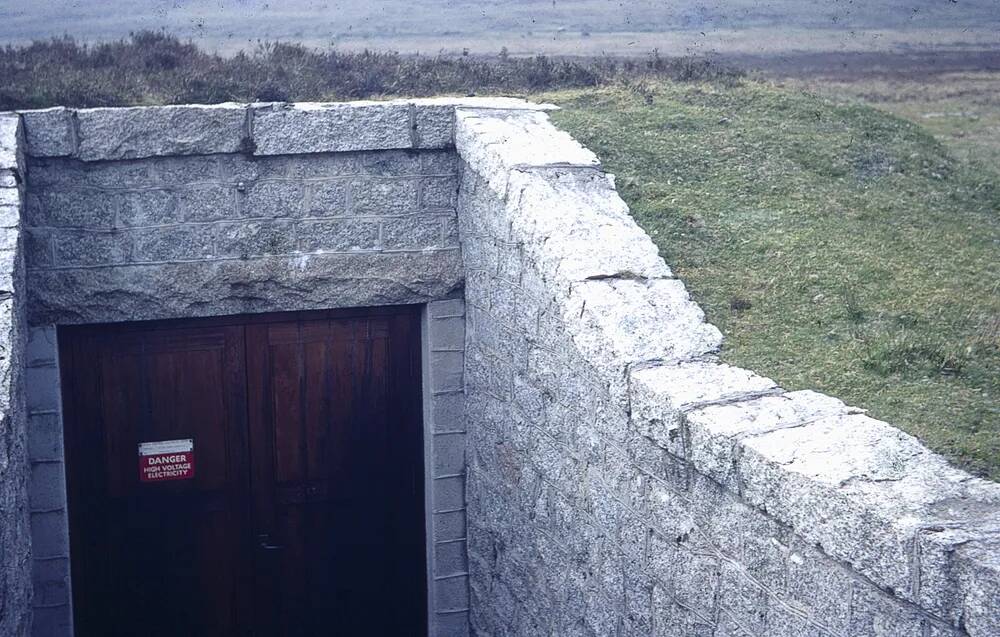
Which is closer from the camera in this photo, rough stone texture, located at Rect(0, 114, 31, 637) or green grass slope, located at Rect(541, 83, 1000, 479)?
green grass slope, located at Rect(541, 83, 1000, 479)

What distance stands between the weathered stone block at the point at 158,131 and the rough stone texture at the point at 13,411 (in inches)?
14.9

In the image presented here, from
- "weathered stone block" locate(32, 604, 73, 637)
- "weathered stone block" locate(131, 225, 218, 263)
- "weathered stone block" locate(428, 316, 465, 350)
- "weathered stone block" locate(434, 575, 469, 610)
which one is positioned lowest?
"weathered stone block" locate(434, 575, 469, 610)

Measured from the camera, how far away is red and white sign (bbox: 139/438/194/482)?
6.09 m

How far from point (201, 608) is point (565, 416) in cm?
325

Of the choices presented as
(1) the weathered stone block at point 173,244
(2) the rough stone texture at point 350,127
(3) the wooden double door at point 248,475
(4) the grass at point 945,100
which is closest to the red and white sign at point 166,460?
(3) the wooden double door at point 248,475

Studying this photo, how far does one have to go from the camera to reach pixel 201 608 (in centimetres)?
639

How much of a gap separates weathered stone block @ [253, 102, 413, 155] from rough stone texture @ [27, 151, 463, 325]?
0.08 m

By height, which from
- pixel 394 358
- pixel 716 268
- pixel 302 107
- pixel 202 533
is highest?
pixel 302 107

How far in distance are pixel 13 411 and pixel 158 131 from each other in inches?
76.1

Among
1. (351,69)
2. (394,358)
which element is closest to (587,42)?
(351,69)

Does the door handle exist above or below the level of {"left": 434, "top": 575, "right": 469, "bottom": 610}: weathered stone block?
above

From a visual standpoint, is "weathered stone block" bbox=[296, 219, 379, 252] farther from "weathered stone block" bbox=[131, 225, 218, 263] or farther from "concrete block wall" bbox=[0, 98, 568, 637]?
"weathered stone block" bbox=[131, 225, 218, 263]

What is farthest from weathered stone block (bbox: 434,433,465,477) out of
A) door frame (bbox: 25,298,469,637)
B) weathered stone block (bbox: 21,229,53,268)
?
weathered stone block (bbox: 21,229,53,268)

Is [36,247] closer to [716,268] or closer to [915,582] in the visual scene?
[716,268]
